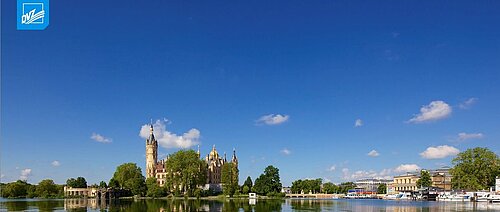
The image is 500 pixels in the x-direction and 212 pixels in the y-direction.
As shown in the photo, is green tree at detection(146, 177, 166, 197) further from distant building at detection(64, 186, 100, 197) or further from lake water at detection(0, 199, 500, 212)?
lake water at detection(0, 199, 500, 212)

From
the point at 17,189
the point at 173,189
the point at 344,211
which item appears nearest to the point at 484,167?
the point at 344,211

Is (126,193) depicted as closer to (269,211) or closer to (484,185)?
(269,211)

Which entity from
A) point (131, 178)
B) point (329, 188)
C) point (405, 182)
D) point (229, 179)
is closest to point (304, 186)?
point (329, 188)

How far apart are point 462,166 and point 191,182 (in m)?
62.2

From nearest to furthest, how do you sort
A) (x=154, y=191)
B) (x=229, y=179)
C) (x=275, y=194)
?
(x=154, y=191) < (x=275, y=194) < (x=229, y=179)

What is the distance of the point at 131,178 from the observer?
121m

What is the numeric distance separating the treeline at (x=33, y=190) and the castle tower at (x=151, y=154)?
28244 millimetres

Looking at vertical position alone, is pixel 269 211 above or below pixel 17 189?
above

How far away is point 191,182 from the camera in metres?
109

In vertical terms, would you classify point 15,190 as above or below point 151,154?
below

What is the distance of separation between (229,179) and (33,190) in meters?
72.2

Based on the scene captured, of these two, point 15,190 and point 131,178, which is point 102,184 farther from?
point 15,190

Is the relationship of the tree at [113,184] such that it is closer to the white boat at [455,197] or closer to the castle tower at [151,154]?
the castle tower at [151,154]

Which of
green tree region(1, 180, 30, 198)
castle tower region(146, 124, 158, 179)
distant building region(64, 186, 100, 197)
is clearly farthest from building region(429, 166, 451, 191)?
green tree region(1, 180, 30, 198)
